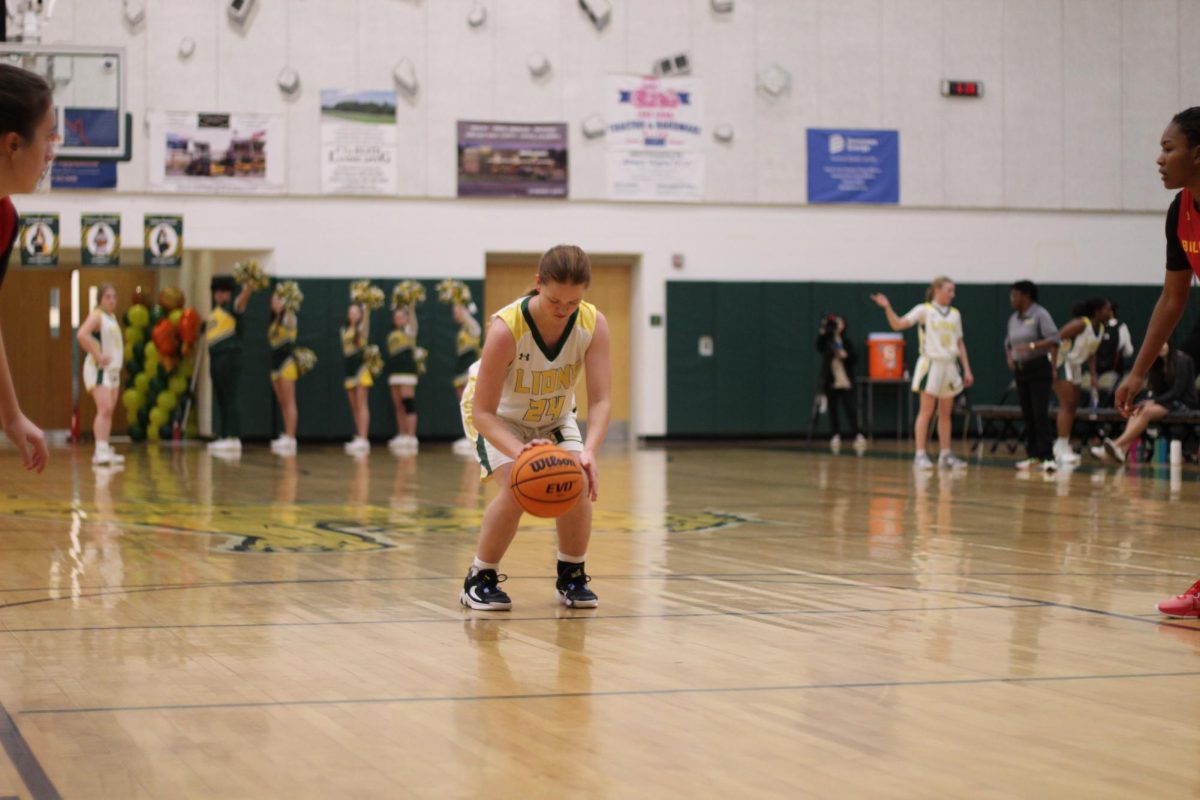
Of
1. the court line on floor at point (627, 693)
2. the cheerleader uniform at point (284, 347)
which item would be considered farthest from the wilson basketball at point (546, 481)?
the cheerleader uniform at point (284, 347)

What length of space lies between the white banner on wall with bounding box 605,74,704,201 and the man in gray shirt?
8.63 metres

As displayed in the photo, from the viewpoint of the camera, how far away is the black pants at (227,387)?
19828 mm

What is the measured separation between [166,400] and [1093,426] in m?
12.9

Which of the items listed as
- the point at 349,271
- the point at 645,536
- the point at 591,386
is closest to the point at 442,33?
the point at 349,271

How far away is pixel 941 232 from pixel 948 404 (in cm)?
903

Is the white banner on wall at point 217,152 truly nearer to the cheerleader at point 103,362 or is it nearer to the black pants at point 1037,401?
the cheerleader at point 103,362

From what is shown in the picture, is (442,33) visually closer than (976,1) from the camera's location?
Yes

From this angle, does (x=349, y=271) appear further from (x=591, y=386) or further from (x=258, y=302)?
(x=591, y=386)

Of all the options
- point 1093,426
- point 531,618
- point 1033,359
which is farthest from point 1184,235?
point 1093,426

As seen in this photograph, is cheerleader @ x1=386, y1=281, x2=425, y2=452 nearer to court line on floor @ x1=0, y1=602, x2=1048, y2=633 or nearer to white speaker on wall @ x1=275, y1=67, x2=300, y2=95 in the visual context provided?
white speaker on wall @ x1=275, y1=67, x2=300, y2=95

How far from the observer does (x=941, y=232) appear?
24.4m

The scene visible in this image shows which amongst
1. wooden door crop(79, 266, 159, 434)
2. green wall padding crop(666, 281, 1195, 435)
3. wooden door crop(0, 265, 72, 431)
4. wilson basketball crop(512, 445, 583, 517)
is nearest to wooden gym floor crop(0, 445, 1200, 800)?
wilson basketball crop(512, 445, 583, 517)

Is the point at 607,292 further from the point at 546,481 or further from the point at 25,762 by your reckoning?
the point at 25,762

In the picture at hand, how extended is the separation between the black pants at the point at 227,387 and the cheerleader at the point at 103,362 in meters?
3.72
